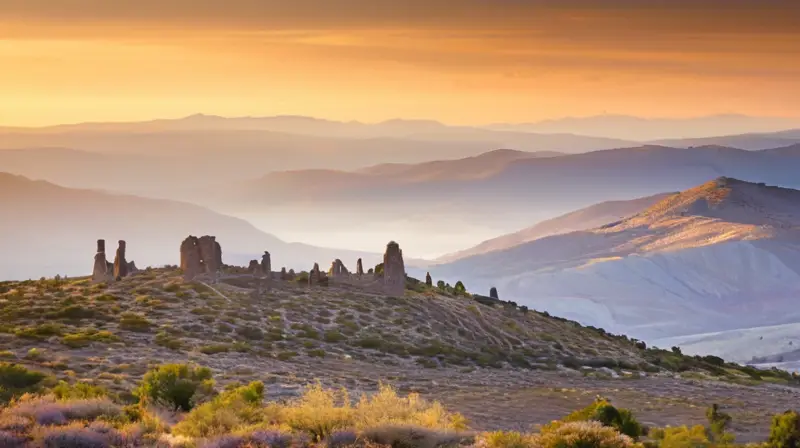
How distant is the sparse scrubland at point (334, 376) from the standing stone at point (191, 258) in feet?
2.76

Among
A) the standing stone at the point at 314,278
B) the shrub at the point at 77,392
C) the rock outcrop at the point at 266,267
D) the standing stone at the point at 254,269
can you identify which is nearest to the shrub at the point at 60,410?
the shrub at the point at 77,392

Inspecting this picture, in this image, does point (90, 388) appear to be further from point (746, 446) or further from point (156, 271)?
point (156, 271)

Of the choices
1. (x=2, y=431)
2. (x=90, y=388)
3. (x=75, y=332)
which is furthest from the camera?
(x=75, y=332)

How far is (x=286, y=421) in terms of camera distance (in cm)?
3044

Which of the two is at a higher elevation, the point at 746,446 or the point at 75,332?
the point at 75,332

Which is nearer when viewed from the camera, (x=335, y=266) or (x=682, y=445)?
(x=682, y=445)

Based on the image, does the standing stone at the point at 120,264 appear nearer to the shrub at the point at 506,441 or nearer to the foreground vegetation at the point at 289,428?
the foreground vegetation at the point at 289,428

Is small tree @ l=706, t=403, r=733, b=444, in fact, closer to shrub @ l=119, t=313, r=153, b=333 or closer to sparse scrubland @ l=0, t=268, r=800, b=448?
sparse scrubland @ l=0, t=268, r=800, b=448

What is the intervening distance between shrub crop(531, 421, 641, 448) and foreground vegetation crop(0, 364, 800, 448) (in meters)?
0.02

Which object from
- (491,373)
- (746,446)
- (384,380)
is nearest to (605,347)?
(491,373)

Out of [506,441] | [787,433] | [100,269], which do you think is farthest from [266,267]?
[506,441]

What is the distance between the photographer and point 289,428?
96.3 feet

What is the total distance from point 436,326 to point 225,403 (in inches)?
1637

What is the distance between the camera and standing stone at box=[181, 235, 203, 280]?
73.5 m
